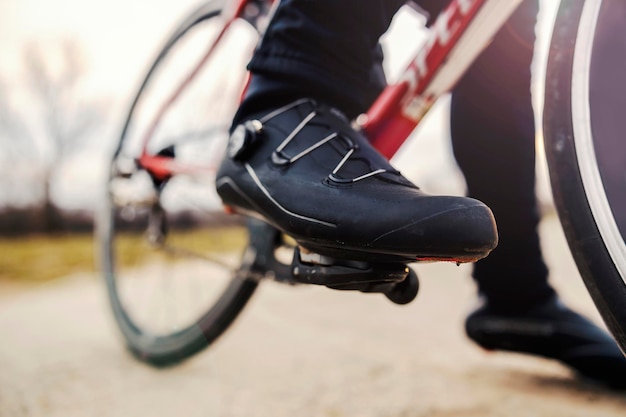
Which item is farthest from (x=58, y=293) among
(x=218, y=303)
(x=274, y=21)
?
(x=274, y=21)

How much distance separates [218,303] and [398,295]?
0.50 metres

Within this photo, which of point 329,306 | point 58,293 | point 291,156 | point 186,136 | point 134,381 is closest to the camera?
point 291,156

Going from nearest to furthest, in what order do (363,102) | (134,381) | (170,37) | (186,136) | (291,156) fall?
(291,156) < (363,102) < (134,381) < (186,136) < (170,37)

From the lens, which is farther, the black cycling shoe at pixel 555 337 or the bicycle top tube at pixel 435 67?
the black cycling shoe at pixel 555 337

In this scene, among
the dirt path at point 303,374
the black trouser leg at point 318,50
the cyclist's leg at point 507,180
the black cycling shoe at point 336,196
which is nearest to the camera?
the black cycling shoe at point 336,196

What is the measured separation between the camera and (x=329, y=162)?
0.58 m

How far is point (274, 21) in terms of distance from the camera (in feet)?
2.20

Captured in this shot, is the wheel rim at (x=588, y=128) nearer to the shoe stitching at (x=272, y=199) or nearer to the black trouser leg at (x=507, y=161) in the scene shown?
the shoe stitching at (x=272, y=199)

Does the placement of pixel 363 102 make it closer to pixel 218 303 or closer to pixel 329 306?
pixel 218 303

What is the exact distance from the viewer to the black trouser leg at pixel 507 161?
0.92m

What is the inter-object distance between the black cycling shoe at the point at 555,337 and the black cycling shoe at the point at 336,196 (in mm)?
494

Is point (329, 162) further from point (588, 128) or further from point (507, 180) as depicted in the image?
point (507, 180)

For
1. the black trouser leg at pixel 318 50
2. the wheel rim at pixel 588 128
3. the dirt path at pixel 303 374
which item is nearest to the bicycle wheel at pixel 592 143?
the wheel rim at pixel 588 128

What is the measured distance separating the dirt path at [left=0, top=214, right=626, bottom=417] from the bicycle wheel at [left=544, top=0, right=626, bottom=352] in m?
0.34
